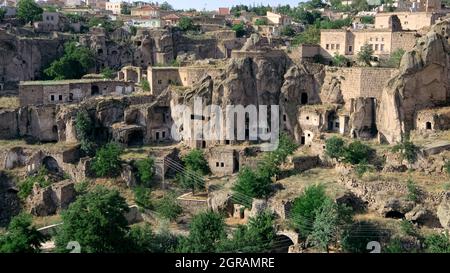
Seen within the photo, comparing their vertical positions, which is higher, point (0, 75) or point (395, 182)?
point (0, 75)

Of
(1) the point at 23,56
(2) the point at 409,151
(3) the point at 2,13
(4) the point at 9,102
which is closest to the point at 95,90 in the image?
(4) the point at 9,102

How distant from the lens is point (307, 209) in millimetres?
24047

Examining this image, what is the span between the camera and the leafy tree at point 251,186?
2631 cm

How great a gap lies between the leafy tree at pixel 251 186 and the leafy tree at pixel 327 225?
12.4 ft

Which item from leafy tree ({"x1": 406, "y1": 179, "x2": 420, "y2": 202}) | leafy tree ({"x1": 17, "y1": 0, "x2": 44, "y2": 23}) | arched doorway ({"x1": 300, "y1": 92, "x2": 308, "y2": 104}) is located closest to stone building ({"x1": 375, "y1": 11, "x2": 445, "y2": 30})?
arched doorway ({"x1": 300, "y1": 92, "x2": 308, "y2": 104})

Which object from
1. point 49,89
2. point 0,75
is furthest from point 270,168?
point 0,75

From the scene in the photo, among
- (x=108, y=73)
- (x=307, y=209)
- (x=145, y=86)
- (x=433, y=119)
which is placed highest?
(x=108, y=73)

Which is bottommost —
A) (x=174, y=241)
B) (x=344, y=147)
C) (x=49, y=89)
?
(x=174, y=241)

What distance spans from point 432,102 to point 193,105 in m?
10.9

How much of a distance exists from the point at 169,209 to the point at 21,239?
6.43 meters

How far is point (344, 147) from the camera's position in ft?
93.5

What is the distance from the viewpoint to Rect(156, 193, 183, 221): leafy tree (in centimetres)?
2567

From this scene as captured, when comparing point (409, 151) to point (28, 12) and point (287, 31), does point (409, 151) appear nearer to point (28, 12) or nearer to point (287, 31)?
point (287, 31)
